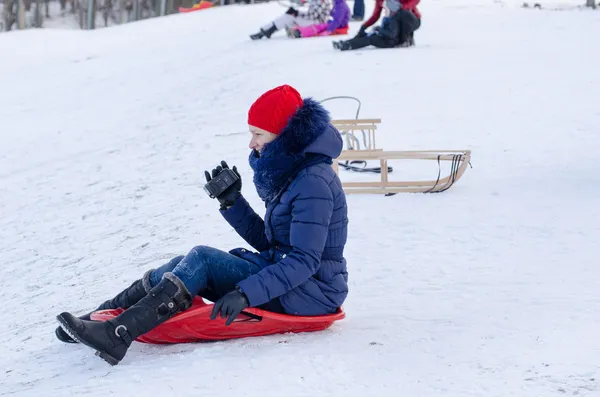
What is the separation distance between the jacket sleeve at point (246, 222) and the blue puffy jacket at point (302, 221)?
0.12m

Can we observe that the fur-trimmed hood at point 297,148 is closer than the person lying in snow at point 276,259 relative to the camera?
No

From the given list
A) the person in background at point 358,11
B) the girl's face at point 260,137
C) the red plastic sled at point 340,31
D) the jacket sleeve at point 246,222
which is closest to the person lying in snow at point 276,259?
the girl's face at point 260,137

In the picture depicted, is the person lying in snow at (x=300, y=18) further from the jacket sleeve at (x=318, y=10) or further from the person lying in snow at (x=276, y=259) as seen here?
the person lying in snow at (x=276, y=259)

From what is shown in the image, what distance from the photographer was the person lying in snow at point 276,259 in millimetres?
3213

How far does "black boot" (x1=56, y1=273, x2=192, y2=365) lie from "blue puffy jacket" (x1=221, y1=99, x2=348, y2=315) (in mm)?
247

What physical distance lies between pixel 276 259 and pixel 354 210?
2.38 meters

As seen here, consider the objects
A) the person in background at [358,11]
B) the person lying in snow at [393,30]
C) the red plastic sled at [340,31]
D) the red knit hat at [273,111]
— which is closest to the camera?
the red knit hat at [273,111]

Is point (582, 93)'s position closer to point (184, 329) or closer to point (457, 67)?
point (457, 67)

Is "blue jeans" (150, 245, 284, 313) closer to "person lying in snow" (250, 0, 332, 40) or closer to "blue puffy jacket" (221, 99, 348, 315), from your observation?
"blue puffy jacket" (221, 99, 348, 315)

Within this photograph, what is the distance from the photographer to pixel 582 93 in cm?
888

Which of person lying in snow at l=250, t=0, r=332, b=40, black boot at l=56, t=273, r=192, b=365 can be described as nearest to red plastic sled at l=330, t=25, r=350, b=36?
person lying in snow at l=250, t=0, r=332, b=40

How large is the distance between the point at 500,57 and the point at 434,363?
8.22 metres

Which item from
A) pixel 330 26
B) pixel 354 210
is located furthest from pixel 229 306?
pixel 330 26

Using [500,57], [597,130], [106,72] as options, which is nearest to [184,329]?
[597,130]
